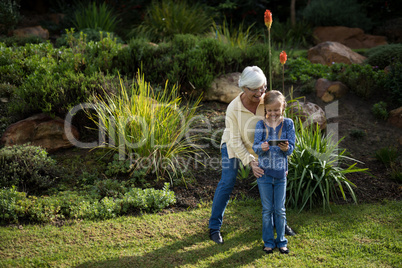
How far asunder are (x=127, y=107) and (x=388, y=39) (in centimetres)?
802

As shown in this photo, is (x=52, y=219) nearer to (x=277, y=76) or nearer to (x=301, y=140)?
(x=301, y=140)

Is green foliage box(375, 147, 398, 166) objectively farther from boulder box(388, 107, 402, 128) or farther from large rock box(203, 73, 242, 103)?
large rock box(203, 73, 242, 103)

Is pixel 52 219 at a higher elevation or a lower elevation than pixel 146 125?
lower

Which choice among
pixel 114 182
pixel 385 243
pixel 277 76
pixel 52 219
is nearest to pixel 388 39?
pixel 277 76

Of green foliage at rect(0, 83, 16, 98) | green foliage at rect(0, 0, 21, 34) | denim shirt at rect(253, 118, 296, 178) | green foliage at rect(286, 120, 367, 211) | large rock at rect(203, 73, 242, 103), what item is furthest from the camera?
green foliage at rect(0, 0, 21, 34)

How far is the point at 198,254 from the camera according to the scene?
11.3ft

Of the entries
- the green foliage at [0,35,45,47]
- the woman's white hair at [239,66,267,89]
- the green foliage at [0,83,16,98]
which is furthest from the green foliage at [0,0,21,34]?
the woman's white hair at [239,66,267,89]

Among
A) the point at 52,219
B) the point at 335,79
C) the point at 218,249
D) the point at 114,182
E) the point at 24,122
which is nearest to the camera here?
the point at 218,249

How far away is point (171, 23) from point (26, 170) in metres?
5.31

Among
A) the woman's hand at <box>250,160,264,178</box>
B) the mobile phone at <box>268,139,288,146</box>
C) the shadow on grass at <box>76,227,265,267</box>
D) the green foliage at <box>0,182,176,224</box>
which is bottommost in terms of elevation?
the shadow on grass at <box>76,227,265,267</box>

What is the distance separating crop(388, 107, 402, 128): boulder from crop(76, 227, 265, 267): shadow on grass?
3.61 m

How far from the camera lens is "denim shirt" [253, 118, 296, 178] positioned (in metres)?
3.25

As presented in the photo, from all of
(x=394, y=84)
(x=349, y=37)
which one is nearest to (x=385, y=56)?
(x=394, y=84)

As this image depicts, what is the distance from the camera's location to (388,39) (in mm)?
9953
